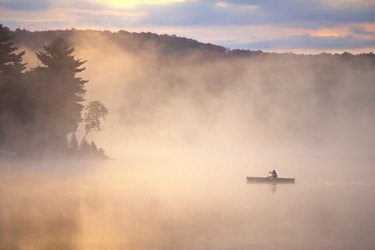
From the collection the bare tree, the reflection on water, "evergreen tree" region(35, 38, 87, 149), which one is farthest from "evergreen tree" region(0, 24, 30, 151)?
the bare tree

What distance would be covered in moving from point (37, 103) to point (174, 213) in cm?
3871

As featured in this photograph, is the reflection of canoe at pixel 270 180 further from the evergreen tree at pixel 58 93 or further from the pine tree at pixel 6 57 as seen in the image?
the pine tree at pixel 6 57

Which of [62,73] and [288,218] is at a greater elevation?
[62,73]

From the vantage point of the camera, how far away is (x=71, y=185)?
6738 cm

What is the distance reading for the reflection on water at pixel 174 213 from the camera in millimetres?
41406

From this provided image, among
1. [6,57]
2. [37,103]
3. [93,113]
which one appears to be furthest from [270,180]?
[6,57]

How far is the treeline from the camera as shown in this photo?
270 feet

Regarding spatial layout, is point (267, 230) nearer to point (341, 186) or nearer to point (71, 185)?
point (71, 185)

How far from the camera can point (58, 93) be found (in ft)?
285

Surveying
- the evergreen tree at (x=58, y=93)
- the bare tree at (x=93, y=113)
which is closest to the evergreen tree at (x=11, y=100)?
the evergreen tree at (x=58, y=93)

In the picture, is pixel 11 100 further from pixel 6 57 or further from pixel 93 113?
pixel 93 113

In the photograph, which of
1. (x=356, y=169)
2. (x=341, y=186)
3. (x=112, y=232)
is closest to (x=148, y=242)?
(x=112, y=232)

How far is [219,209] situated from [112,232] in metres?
13.4

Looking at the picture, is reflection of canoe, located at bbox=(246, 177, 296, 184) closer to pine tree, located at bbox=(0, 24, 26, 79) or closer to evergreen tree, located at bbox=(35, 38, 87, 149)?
evergreen tree, located at bbox=(35, 38, 87, 149)
